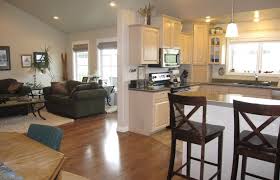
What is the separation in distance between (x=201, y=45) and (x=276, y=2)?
6.66ft

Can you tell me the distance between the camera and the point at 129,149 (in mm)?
3918

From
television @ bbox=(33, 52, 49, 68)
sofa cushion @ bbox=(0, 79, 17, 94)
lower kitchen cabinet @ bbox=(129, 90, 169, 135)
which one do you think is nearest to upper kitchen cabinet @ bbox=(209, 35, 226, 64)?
lower kitchen cabinet @ bbox=(129, 90, 169, 135)

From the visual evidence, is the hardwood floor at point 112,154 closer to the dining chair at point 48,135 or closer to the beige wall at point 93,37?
the dining chair at point 48,135

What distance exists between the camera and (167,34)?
17.1 ft

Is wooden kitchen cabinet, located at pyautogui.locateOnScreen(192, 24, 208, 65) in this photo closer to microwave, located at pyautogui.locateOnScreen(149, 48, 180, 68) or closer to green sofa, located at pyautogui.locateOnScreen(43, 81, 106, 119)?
microwave, located at pyautogui.locateOnScreen(149, 48, 180, 68)

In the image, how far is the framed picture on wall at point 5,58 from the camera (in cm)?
761

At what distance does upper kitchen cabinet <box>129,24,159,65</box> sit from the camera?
4.62 m

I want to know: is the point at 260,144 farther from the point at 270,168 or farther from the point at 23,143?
the point at 23,143

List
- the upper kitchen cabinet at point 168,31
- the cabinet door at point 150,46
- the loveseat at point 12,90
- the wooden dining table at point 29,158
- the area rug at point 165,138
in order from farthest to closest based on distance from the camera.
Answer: the loveseat at point 12,90
the upper kitchen cabinet at point 168,31
the cabinet door at point 150,46
the area rug at point 165,138
the wooden dining table at point 29,158

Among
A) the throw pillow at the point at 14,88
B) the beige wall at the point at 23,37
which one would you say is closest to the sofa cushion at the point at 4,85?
the throw pillow at the point at 14,88

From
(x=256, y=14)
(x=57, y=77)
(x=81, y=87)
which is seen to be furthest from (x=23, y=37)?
(x=256, y=14)

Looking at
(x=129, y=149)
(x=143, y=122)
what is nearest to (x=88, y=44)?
(x=143, y=122)

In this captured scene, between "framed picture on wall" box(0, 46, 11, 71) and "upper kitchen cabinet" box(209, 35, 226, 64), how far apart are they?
20.8 ft

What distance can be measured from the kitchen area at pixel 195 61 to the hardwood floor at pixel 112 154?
0.56 meters
